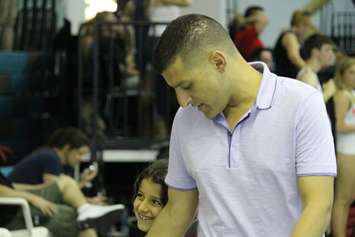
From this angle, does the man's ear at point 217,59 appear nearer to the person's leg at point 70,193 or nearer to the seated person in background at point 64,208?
the seated person in background at point 64,208

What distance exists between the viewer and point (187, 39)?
2.88 meters

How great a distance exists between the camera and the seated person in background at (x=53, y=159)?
7.70 metres

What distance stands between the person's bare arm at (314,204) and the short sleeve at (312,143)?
0.02m

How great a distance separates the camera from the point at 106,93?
9.28 meters

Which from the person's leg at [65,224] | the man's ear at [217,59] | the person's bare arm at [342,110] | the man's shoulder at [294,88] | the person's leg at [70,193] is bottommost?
the person's leg at [65,224]

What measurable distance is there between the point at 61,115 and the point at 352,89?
10.5 feet

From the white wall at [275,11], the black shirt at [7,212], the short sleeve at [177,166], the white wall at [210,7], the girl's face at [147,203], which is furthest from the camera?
the white wall at [275,11]

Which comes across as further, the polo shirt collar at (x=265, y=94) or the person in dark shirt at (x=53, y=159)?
the person in dark shirt at (x=53, y=159)

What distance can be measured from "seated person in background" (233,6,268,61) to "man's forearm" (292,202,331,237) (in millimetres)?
6772

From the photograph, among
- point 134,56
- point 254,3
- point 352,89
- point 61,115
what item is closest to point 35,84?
point 61,115

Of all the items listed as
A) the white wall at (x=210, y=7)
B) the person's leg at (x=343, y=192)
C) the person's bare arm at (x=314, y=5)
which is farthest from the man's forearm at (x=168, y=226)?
the person's bare arm at (x=314, y=5)

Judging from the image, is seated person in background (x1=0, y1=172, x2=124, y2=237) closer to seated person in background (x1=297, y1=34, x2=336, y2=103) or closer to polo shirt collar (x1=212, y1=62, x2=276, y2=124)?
seated person in background (x1=297, y1=34, x2=336, y2=103)

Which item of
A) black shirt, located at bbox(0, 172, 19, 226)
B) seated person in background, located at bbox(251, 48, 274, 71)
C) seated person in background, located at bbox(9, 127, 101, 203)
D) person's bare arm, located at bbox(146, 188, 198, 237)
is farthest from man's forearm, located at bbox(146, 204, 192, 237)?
seated person in background, located at bbox(251, 48, 274, 71)

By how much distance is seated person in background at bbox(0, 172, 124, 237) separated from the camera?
721cm
